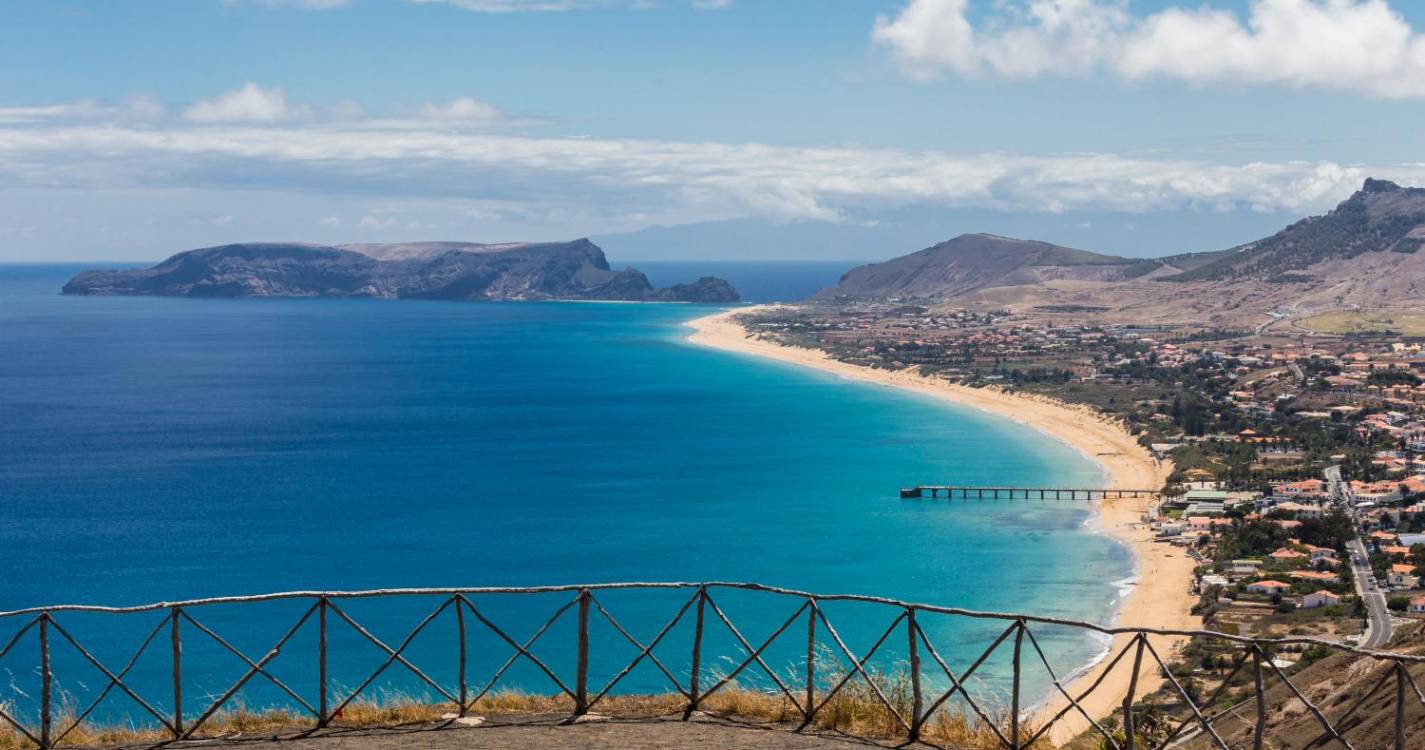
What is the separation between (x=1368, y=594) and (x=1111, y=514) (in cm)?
1584

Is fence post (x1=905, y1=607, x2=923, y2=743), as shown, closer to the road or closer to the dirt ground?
the dirt ground

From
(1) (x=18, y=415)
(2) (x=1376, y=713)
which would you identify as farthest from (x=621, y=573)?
(1) (x=18, y=415)

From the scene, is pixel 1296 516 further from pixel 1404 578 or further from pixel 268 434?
pixel 268 434

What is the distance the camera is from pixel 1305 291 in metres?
173

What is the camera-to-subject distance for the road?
114 feet

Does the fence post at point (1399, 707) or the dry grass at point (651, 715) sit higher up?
the fence post at point (1399, 707)

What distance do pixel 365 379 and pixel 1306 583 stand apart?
83850mm

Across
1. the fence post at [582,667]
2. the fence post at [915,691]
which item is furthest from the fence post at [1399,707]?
the fence post at [582,667]

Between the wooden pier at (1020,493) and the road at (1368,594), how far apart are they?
335 inches

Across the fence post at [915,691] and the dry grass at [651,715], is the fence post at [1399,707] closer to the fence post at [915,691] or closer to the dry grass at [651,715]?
the dry grass at [651,715]

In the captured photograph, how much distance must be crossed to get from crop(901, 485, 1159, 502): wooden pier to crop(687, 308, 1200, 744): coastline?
3.91 feet

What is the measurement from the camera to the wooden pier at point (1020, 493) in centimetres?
6103

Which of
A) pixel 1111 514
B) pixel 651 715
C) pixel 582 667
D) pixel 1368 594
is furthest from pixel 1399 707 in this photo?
pixel 1111 514

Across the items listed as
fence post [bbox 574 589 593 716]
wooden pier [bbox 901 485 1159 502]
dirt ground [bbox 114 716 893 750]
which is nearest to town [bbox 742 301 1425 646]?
wooden pier [bbox 901 485 1159 502]
